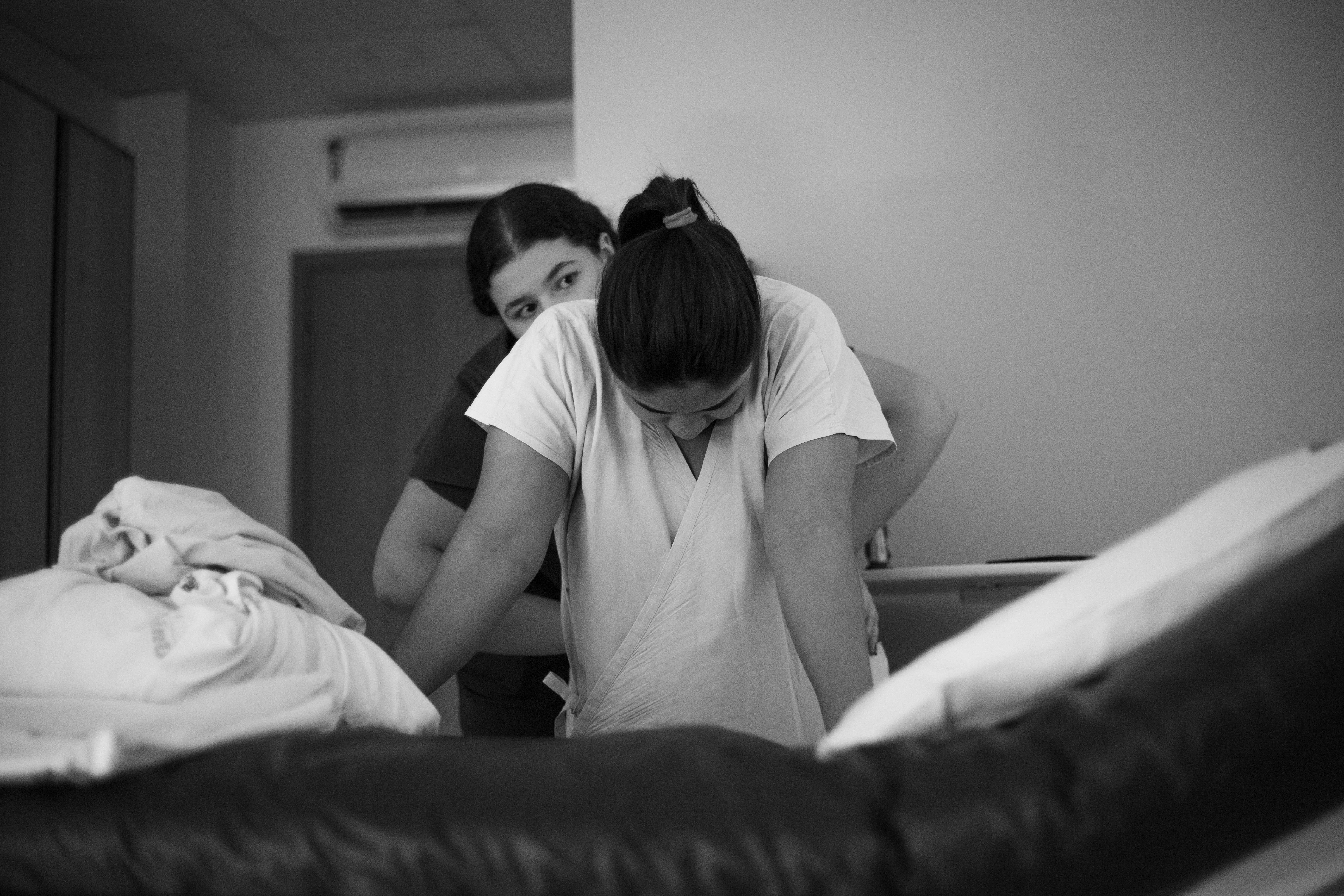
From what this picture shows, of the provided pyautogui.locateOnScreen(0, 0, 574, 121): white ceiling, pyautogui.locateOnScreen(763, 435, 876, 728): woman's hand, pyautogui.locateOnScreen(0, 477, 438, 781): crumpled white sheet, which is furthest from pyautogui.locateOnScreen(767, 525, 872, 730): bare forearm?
pyautogui.locateOnScreen(0, 0, 574, 121): white ceiling

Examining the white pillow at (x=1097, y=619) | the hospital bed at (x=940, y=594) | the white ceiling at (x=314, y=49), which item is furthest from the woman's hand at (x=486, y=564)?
the white ceiling at (x=314, y=49)

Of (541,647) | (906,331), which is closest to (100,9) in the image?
(906,331)

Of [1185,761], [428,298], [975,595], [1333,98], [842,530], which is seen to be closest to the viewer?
[1185,761]

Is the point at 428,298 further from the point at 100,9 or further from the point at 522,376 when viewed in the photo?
the point at 522,376

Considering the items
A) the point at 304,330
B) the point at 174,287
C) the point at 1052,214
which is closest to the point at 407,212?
the point at 304,330

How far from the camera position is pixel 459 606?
3.77 ft

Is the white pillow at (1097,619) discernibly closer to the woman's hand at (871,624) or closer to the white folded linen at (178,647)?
the white folded linen at (178,647)

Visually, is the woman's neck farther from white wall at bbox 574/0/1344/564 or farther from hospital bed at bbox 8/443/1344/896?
white wall at bbox 574/0/1344/564

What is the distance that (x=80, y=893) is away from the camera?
637mm

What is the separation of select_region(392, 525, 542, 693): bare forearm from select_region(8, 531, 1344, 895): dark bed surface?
47cm

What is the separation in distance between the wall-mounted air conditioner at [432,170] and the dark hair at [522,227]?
246cm

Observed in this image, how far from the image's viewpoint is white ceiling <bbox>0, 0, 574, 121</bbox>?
3.53 m

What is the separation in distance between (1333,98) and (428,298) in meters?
3.05

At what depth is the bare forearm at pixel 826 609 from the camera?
1057 millimetres
